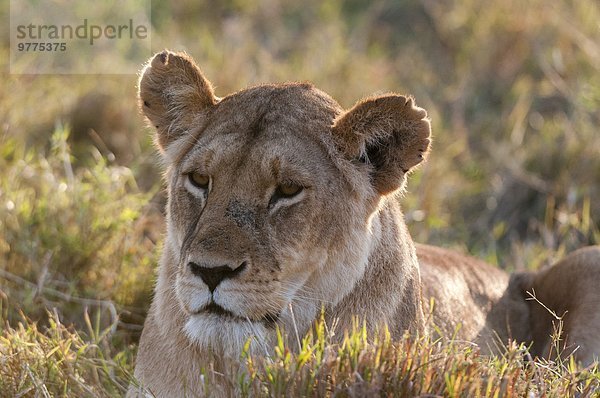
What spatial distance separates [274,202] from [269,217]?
0.22 feet

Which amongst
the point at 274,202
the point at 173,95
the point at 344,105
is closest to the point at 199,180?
the point at 274,202

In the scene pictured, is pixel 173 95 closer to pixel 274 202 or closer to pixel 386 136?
pixel 274 202

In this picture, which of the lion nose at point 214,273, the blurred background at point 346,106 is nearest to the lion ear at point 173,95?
the lion nose at point 214,273

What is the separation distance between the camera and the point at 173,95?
4535 mm

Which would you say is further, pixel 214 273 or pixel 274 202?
pixel 274 202

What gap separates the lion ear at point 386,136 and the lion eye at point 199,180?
52 cm

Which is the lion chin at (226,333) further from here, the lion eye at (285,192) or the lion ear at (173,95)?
the lion ear at (173,95)

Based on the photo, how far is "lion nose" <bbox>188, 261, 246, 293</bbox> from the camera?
378 centimetres

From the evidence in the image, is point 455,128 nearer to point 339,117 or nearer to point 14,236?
point 14,236

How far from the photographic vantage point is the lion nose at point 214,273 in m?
3.78

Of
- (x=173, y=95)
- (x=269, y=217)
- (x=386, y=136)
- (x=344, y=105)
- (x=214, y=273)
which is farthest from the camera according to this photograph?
(x=344, y=105)

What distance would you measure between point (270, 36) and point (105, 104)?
3.59m

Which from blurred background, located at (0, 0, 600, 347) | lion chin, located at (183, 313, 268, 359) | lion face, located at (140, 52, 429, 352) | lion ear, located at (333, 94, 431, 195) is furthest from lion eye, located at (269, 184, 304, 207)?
blurred background, located at (0, 0, 600, 347)

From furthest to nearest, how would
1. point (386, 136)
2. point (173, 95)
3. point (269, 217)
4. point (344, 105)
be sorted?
point (344, 105)
point (173, 95)
point (386, 136)
point (269, 217)
